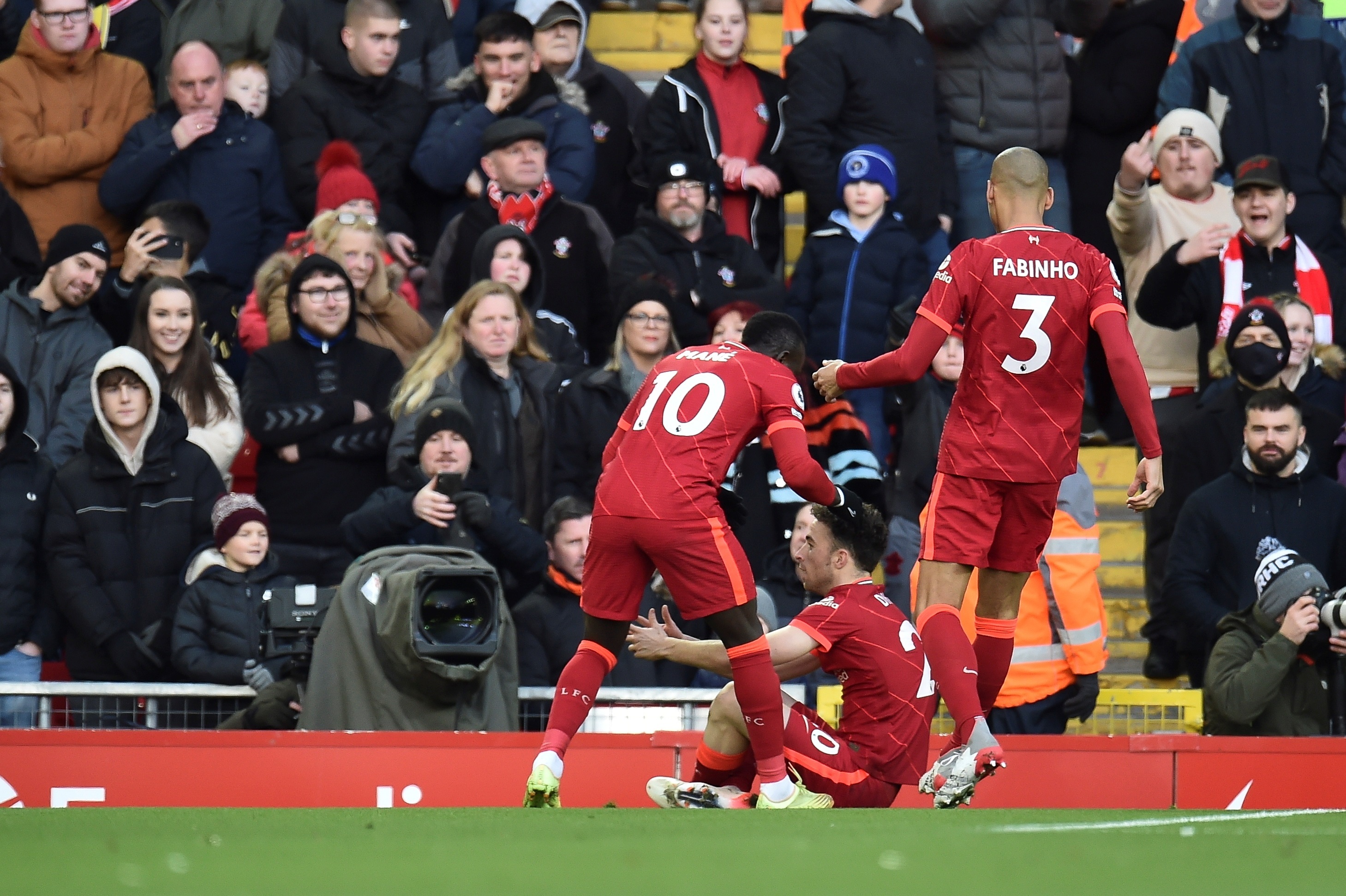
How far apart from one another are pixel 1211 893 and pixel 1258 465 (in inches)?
193

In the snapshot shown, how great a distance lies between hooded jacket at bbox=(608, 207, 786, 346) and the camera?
33.1 ft

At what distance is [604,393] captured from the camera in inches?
367

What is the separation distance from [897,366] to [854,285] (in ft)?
13.0

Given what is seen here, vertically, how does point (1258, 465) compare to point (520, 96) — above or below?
below

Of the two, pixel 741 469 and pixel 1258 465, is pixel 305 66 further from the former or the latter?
pixel 1258 465

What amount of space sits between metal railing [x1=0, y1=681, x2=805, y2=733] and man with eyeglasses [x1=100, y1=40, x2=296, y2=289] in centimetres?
320

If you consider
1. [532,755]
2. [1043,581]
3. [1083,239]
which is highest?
[1083,239]

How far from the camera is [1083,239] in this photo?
1137 centimetres

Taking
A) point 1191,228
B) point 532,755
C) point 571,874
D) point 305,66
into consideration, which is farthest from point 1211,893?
point 305,66

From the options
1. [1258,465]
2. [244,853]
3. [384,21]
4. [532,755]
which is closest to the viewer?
[244,853]

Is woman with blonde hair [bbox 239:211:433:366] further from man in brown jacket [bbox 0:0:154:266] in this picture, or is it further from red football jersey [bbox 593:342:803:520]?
red football jersey [bbox 593:342:803:520]

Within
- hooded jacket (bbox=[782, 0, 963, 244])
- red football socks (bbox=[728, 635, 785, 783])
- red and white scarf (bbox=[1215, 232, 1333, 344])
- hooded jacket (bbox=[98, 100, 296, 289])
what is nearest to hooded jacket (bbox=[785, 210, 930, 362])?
hooded jacket (bbox=[782, 0, 963, 244])

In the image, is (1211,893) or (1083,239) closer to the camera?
(1211,893)

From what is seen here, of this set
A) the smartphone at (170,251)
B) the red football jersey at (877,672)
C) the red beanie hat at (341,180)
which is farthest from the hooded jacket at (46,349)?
the red football jersey at (877,672)
